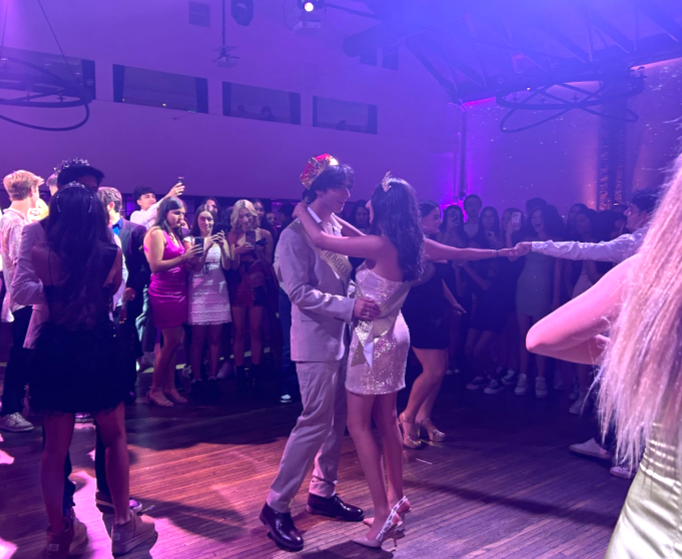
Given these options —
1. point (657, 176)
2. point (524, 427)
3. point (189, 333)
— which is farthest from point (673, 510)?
point (657, 176)

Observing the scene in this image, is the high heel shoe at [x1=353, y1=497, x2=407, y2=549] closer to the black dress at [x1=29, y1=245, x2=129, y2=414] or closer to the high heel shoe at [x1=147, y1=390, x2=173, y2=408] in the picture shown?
the black dress at [x1=29, y1=245, x2=129, y2=414]

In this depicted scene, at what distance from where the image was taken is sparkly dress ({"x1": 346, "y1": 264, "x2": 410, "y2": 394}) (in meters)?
2.43

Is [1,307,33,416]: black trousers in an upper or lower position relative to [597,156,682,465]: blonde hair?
lower

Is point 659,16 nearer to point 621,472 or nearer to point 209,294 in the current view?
point 621,472

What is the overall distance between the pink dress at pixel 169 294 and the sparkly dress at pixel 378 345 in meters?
2.28

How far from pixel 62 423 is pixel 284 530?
3.05 feet

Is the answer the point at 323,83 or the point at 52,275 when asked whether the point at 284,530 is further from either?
the point at 323,83

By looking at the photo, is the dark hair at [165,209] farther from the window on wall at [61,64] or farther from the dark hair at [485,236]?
the window on wall at [61,64]

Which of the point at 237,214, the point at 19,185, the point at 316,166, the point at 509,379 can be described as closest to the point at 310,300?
the point at 316,166

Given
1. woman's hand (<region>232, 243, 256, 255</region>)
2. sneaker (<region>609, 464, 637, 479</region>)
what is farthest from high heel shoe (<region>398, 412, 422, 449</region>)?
woman's hand (<region>232, 243, 256, 255</region>)

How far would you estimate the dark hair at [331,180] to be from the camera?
253cm

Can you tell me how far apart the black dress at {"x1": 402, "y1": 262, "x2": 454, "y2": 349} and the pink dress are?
1694 millimetres

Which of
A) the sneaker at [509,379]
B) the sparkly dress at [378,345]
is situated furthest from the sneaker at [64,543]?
the sneaker at [509,379]

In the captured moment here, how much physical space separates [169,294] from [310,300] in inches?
91.1
